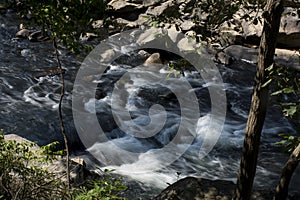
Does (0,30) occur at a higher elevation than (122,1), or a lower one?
A: lower

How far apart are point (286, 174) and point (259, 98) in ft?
2.12

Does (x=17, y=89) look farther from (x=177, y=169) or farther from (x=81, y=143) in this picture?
(x=177, y=169)

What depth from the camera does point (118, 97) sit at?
908 cm

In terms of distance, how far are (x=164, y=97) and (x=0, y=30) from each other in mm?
6748

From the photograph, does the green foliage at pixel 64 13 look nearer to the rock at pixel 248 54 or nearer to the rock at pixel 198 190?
the rock at pixel 198 190

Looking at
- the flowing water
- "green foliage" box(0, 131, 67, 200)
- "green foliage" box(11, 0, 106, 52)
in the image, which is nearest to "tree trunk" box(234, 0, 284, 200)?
"green foliage" box(11, 0, 106, 52)

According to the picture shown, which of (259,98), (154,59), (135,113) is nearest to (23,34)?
(154,59)

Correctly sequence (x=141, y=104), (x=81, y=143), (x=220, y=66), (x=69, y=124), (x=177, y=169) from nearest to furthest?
(x=177, y=169)
(x=81, y=143)
(x=69, y=124)
(x=141, y=104)
(x=220, y=66)

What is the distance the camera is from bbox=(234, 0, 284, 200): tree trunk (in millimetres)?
2502

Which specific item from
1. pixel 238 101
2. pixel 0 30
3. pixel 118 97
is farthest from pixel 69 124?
pixel 0 30

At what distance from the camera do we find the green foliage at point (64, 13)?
112 inches

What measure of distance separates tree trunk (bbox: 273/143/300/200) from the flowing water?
2.91m

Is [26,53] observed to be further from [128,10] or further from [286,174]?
[286,174]

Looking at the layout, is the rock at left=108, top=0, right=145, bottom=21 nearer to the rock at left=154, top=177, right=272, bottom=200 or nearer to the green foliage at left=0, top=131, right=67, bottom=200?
the rock at left=154, top=177, right=272, bottom=200
